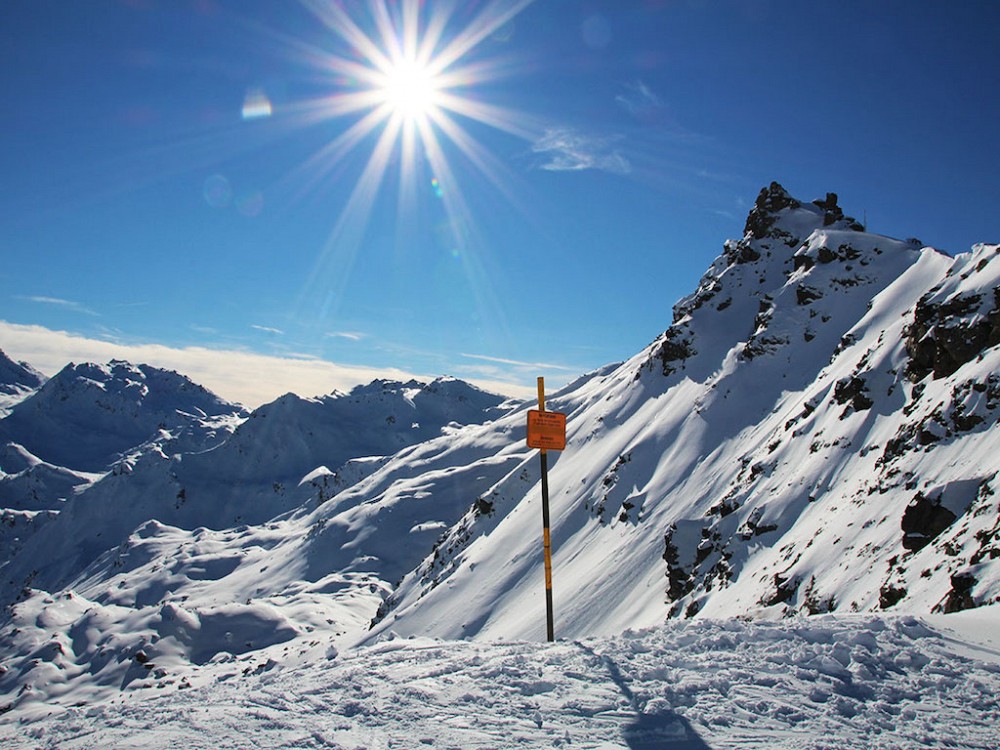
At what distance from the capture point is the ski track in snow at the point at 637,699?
6672mm

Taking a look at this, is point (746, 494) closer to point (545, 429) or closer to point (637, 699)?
point (545, 429)

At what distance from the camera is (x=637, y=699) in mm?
7461

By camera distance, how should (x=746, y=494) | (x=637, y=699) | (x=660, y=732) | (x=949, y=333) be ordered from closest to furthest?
1. (x=660, y=732)
2. (x=637, y=699)
3. (x=949, y=333)
4. (x=746, y=494)

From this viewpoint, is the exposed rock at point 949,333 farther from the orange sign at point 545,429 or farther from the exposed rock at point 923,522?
the orange sign at point 545,429

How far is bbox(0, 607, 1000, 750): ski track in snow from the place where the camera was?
6.67m

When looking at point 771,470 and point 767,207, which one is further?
point 767,207

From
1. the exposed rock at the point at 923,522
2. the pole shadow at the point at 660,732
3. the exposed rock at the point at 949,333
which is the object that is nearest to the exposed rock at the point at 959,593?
the exposed rock at the point at 923,522

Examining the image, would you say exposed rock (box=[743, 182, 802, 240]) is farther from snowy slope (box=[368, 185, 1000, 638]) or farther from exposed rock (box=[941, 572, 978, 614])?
exposed rock (box=[941, 572, 978, 614])

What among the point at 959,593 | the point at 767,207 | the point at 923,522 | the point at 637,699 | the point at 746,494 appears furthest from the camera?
the point at 767,207

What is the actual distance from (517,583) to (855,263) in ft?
142

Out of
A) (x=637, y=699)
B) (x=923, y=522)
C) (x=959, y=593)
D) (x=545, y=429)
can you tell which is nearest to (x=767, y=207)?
(x=923, y=522)

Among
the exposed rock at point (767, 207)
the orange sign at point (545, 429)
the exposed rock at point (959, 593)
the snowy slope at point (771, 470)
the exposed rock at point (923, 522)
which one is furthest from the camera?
the exposed rock at point (767, 207)

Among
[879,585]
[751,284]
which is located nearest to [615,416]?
[751,284]

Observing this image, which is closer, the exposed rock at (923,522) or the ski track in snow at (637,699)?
the ski track in snow at (637,699)
